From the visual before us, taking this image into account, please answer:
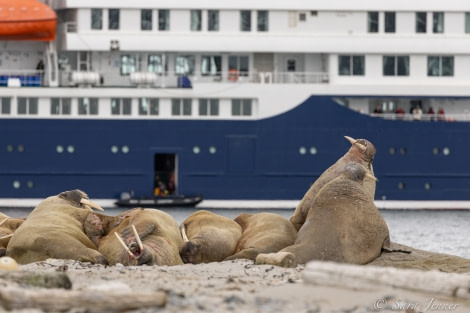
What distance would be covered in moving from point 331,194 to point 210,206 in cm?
2080

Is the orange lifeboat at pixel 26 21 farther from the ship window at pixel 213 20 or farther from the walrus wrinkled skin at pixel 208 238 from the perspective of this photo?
the walrus wrinkled skin at pixel 208 238

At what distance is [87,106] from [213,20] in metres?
4.77

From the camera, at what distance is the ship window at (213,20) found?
120 ft

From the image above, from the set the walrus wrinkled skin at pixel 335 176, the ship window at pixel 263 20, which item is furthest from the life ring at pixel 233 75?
the walrus wrinkled skin at pixel 335 176

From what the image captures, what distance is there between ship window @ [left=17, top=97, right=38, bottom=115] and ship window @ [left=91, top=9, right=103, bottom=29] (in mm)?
3113

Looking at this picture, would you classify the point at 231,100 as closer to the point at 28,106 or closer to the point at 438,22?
the point at 28,106

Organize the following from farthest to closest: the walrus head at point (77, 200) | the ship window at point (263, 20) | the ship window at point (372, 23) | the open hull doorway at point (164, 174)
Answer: the ship window at point (372, 23)
the ship window at point (263, 20)
the open hull doorway at point (164, 174)
the walrus head at point (77, 200)

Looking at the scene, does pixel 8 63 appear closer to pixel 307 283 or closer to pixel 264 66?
pixel 264 66

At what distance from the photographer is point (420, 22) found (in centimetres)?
3709

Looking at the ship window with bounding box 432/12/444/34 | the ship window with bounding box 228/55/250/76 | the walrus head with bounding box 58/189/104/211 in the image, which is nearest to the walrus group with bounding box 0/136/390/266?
the walrus head with bounding box 58/189/104/211

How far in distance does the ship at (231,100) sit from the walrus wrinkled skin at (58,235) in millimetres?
19724

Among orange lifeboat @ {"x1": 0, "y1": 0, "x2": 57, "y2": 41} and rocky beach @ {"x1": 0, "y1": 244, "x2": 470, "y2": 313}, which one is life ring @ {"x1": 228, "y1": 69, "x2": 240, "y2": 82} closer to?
orange lifeboat @ {"x1": 0, "y1": 0, "x2": 57, "y2": 41}

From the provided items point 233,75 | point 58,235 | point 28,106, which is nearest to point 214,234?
point 58,235

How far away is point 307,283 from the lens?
945cm
